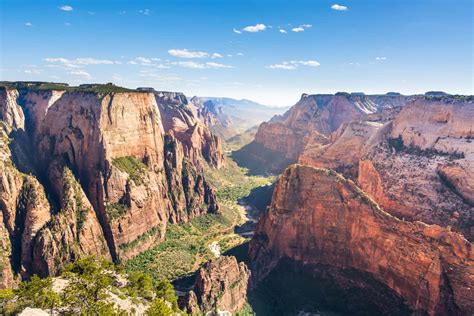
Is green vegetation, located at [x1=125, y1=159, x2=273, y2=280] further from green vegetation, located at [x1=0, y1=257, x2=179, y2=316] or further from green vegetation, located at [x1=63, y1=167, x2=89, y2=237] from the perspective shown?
green vegetation, located at [x1=0, y1=257, x2=179, y2=316]

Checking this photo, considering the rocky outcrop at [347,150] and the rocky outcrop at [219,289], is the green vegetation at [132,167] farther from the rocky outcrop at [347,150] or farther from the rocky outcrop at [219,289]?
the rocky outcrop at [347,150]

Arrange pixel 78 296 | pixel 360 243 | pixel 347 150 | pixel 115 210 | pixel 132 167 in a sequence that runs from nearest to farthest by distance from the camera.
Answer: pixel 78 296 < pixel 360 243 < pixel 115 210 < pixel 132 167 < pixel 347 150

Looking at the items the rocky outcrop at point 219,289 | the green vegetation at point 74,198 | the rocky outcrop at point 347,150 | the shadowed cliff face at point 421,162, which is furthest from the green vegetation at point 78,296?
the rocky outcrop at point 347,150

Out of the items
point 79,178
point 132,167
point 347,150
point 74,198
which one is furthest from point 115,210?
point 347,150

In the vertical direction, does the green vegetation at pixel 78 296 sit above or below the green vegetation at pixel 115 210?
above

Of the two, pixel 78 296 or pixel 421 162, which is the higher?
pixel 421 162

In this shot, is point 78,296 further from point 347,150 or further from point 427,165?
point 347,150

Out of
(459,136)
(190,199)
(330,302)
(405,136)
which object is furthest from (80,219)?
(459,136)
